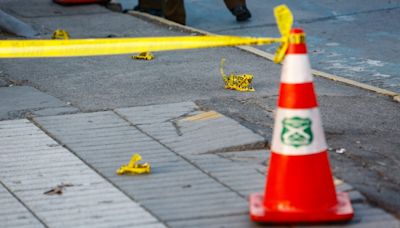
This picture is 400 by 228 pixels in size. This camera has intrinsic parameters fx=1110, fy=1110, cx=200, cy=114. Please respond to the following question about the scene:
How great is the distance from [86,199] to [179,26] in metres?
6.22

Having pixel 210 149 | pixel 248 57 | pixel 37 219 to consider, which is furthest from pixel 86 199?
pixel 248 57

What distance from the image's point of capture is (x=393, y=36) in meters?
11.9

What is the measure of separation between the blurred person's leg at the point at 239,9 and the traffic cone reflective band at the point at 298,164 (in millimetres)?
7176

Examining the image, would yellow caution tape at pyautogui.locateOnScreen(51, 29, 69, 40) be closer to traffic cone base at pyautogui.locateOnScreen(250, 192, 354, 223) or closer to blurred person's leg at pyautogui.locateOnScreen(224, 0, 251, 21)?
blurred person's leg at pyautogui.locateOnScreen(224, 0, 251, 21)

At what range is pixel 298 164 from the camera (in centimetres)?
560

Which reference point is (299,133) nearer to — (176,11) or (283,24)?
(283,24)

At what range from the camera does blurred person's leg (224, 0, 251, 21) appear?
12.8 meters

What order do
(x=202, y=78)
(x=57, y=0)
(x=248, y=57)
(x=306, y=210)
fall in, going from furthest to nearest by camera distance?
(x=57, y=0) < (x=248, y=57) < (x=202, y=78) < (x=306, y=210)

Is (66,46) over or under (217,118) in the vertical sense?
over

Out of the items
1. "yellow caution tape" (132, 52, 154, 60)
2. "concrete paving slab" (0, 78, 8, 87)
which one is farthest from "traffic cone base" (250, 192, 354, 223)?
"yellow caution tape" (132, 52, 154, 60)

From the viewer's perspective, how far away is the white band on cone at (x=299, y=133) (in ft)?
Answer: 18.5

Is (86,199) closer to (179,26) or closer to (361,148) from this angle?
(361,148)

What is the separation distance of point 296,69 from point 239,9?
7.22 m

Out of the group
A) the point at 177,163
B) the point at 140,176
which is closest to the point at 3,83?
the point at 177,163
